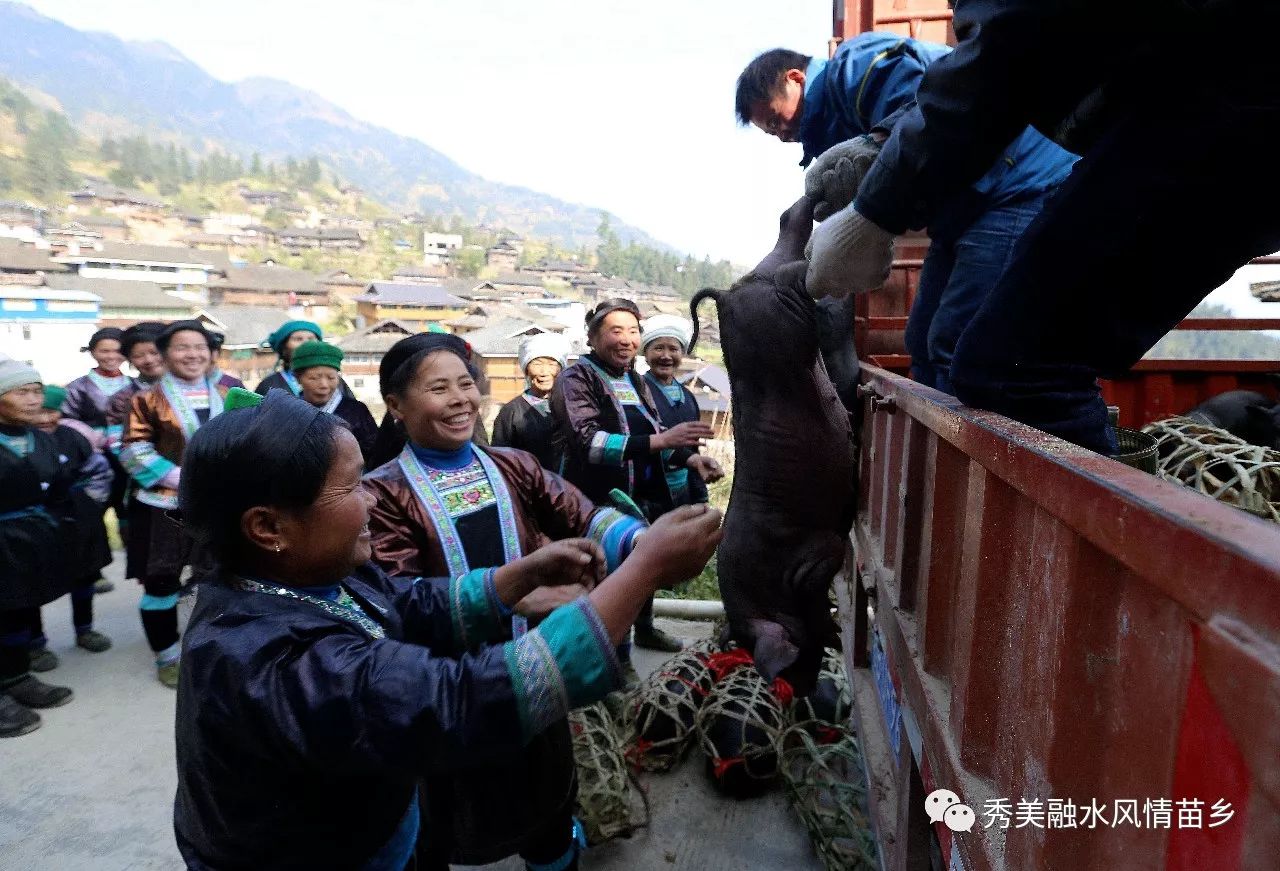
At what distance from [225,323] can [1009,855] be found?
43.5 m

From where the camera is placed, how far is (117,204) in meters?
69.6

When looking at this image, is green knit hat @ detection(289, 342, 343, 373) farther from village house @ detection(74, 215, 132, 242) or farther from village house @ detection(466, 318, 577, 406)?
village house @ detection(74, 215, 132, 242)

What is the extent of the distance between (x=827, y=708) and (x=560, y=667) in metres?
2.60

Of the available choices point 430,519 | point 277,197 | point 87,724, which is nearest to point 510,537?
point 430,519

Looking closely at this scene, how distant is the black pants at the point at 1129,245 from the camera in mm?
1198

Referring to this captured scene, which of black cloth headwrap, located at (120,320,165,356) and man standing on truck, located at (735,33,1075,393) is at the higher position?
man standing on truck, located at (735,33,1075,393)

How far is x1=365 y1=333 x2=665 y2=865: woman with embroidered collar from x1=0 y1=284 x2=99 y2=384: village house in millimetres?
36046

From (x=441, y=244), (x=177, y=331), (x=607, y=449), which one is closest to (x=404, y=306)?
(x=441, y=244)

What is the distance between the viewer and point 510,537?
2.34 meters

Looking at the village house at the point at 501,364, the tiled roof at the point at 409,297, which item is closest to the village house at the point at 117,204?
the tiled roof at the point at 409,297

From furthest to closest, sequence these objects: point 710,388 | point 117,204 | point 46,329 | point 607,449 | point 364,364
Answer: point 117,204 → point 364,364 → point 46,329 → point 710,388 → point 607,449

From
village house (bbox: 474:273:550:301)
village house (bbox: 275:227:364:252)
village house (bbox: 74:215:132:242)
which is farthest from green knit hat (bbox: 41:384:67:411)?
village house (bbox: 275:227:364:252)

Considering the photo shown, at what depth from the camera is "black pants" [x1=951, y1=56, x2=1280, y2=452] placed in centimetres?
120

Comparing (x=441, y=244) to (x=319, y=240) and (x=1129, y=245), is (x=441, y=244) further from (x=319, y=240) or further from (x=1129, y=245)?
(x=1129, y=245)
